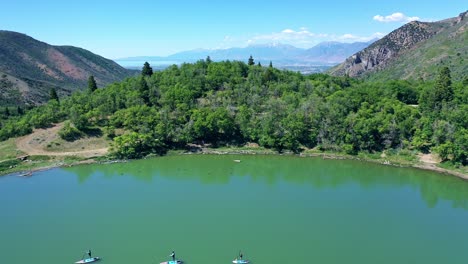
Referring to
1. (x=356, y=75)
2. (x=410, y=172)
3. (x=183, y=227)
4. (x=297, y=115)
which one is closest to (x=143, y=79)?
(x=297, y=115)

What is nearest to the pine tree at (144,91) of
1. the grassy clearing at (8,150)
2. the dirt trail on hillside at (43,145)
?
the dirt trail on hillside at (43,145)

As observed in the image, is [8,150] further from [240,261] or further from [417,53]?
[417,53]

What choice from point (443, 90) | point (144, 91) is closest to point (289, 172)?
point (443, 90)

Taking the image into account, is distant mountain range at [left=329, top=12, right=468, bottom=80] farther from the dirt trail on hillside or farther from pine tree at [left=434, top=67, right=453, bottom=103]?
the dirt trail on hillside

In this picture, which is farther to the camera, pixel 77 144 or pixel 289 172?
pixel 77 144

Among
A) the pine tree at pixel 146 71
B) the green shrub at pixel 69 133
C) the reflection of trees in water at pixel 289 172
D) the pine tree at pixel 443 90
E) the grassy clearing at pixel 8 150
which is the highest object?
the pine tree at pixel 146 71

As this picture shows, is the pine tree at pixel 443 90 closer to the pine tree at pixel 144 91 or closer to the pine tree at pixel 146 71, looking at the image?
the pine tree at pixel 144 91

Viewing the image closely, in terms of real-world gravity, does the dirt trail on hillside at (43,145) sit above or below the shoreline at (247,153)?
above
